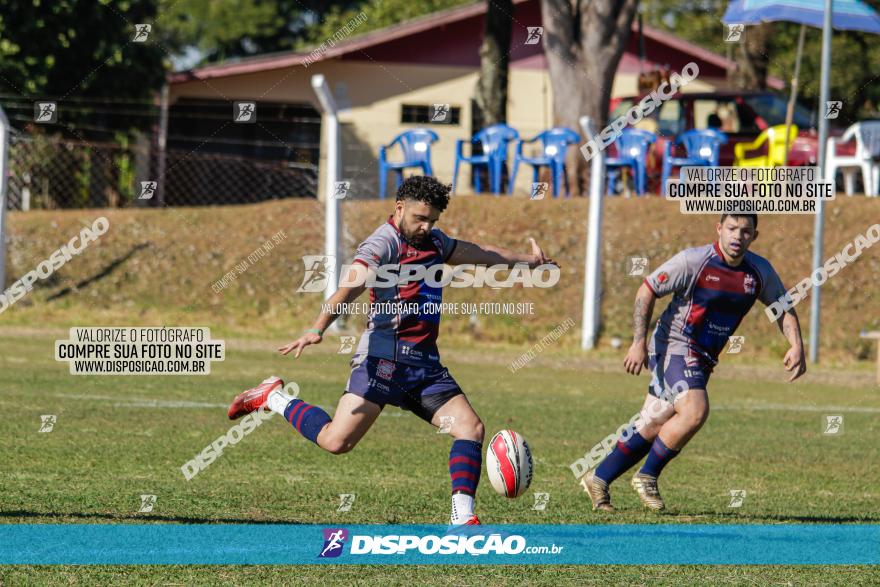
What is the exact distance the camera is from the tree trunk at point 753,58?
3070 cm

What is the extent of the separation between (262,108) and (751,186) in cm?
2039

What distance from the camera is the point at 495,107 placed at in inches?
1014

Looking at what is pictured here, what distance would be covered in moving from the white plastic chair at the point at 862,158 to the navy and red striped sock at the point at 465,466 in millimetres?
15395

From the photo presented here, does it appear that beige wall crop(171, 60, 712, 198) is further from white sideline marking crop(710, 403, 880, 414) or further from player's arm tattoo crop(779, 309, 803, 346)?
player's arm tattoo crop(779, 309, 803, 346)

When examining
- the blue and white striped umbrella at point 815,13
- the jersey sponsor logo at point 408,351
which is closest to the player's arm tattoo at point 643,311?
the jersey sponsor logo at point 408,351

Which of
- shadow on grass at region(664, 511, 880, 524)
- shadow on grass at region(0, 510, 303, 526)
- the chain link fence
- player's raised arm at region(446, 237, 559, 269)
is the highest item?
the chain link fence

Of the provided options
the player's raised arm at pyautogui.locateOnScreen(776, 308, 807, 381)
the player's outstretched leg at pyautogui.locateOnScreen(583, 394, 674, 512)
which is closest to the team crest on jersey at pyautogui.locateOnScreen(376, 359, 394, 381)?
the player's outstretched leg at pyautogui.locateOnScreen(583, 394, 674, 512)

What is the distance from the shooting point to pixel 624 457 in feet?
28.4

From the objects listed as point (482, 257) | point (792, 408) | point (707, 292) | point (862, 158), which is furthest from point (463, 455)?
point (862, 158)

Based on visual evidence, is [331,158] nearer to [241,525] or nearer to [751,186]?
[751,186]

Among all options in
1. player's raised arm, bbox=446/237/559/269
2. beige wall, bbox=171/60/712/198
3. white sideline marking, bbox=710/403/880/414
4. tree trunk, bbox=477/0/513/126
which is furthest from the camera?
beige wall, bbox=171/60/712/198

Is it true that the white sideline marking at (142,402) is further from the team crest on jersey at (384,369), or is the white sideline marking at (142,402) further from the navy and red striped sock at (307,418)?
the team crest on jersey at (384,369)

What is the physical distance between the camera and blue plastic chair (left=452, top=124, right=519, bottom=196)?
21373mm

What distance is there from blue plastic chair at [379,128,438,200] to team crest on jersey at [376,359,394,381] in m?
12.9
